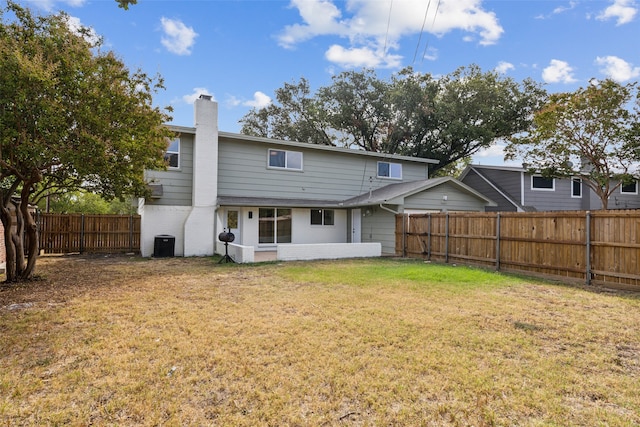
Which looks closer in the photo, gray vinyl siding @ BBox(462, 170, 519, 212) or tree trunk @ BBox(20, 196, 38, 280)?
tree trunk @ BBox(20, 196, 38, 280)

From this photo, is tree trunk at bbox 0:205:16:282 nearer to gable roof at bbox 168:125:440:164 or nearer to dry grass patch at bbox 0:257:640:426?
dry grass patch at bbox 0:257:640:426

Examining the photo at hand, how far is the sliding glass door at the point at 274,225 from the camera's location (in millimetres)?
14336

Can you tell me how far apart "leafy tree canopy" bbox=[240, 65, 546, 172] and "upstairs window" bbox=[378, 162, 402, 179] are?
7.02 meters

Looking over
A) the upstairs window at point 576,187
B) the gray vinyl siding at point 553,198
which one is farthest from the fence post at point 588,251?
the upstairs window at point 576,187

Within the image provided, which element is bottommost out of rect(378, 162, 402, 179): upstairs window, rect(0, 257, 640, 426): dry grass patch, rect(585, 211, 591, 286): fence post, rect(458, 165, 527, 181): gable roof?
rect(0, 257, 640, 426): dry grass patch

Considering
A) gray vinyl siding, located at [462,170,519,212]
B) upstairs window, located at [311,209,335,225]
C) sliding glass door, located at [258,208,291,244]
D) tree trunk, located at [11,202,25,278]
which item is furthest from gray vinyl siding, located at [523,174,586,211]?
tree trunk, located at [11,202,25,278]

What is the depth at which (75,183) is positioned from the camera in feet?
27.3

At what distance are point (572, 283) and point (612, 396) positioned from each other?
6.12m

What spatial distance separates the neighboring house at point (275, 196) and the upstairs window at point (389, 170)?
6cm

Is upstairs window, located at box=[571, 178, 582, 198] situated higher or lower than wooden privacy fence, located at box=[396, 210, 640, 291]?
higher

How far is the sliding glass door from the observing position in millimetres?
14336

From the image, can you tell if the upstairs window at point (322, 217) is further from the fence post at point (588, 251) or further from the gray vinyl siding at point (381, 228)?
the fence post at point (588, 251)

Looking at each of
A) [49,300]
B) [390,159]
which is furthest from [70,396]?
[390,159]

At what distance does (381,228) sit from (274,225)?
457cm
